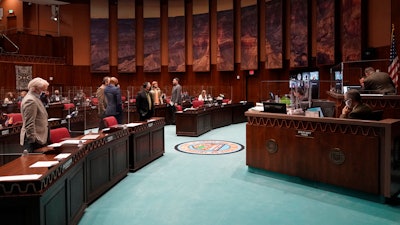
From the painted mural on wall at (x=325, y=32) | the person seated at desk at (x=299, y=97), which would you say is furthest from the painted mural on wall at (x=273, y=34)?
the person seated at desk at (x=299, y=97)

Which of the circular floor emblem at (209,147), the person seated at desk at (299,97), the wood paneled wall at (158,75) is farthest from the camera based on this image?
the wood paneled wall at (158,75)

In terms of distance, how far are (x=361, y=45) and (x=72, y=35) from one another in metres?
14.2

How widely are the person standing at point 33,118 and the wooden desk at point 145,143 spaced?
1.88 metres

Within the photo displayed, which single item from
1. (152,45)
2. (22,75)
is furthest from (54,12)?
(152,45)

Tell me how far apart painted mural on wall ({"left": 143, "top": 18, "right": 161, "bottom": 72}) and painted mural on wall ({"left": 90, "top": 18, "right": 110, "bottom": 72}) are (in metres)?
→ 2.01

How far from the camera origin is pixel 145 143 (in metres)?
6.70

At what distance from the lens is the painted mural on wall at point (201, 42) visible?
54.6 ft

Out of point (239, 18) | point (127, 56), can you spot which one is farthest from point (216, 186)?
point (127, 56)

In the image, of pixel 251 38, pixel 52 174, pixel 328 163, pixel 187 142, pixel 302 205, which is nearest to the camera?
pixel 52 174

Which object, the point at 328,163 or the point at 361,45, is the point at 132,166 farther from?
the point at 361,45

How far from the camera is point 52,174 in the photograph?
10.2 feet

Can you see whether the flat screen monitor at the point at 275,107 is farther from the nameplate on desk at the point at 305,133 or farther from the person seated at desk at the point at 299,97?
the person seated at desk at the point at 299,97

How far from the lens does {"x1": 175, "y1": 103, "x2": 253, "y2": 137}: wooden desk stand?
10.3 m

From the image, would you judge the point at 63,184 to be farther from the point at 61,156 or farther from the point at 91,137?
the point at 91,137
